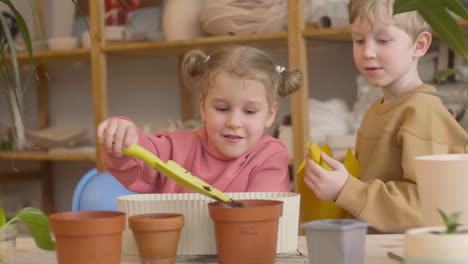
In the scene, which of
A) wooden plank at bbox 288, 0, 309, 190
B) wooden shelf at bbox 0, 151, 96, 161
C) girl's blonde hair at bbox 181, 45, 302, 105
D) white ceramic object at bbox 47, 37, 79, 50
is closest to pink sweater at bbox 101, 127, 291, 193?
girl's blonde hair at bbox 181, 45, 302, 105

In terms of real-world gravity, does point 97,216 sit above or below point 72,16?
below

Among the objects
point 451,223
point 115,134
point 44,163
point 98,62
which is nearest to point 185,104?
point 98,62

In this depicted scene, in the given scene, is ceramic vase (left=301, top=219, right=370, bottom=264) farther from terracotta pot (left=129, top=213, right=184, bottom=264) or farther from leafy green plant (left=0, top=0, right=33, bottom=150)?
leafy green plant (left=0, top=0, right=33, bottom=150)

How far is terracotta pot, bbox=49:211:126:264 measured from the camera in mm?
723

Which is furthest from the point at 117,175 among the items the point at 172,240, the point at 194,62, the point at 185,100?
the point at 185,100

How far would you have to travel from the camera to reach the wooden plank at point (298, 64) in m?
2.39

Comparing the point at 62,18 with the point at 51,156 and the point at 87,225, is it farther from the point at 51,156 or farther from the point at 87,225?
the point at 87,225

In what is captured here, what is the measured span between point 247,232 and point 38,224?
0.80 ft

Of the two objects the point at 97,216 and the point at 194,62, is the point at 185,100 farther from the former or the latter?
the point at 97,216

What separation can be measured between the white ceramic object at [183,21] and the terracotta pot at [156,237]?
1987 millimetres

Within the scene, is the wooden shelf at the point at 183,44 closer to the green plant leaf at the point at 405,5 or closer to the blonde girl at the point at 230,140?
the blonde girl at the point at 230,140

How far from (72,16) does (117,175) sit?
2307mm

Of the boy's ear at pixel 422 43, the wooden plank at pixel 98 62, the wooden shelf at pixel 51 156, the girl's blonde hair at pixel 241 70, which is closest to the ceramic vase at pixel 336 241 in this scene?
the girl's blonde hair at pixel 241 70

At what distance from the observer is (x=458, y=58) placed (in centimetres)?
221
